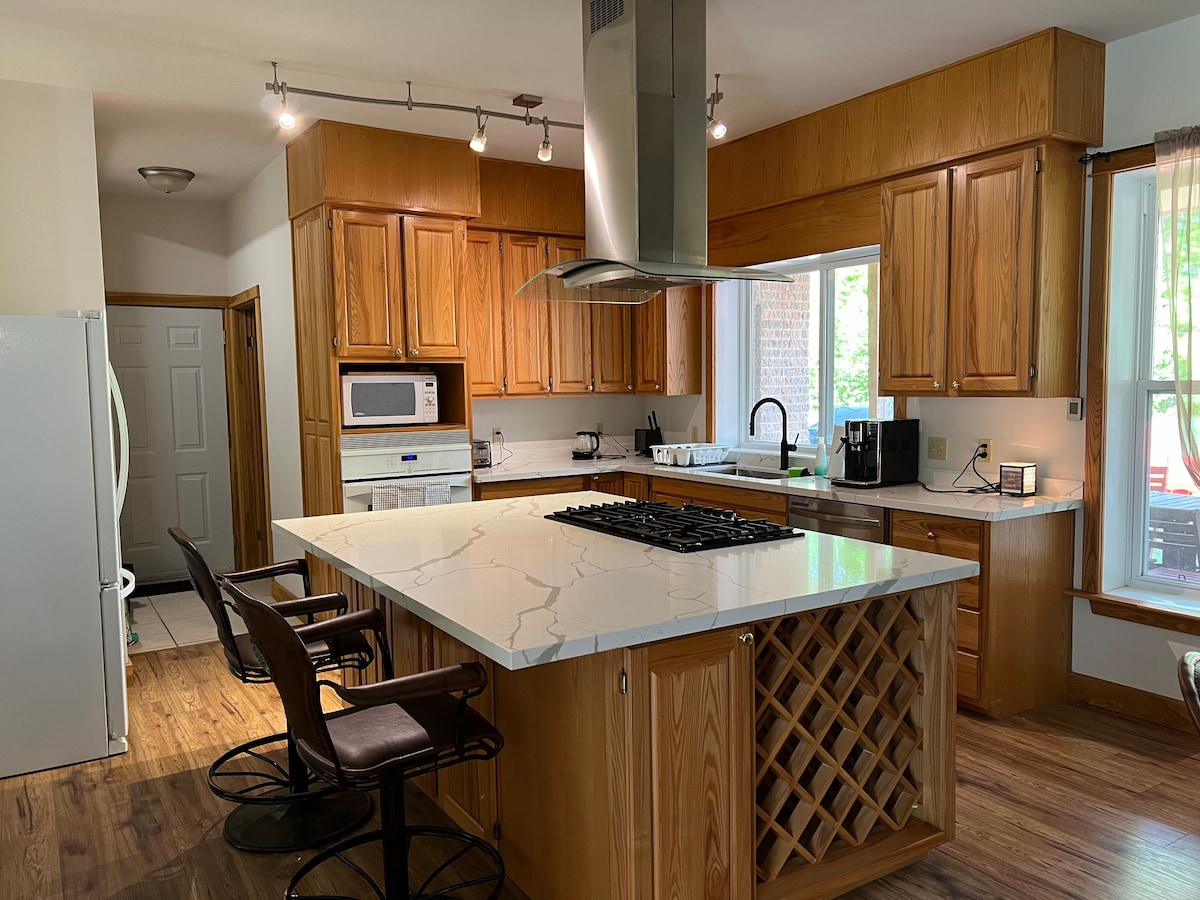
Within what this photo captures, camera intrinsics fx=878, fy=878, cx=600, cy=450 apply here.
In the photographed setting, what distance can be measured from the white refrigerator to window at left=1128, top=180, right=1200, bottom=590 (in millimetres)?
4099

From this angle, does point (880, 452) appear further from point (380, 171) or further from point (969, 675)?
point (380, 171)

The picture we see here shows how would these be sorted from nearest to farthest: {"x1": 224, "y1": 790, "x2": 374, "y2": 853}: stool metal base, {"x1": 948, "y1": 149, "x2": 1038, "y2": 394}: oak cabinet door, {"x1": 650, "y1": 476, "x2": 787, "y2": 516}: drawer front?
{"x1": 224, "y1": 790, "x2": 374, "y2": 853}: stool metal base → {"x1": 948, "y1": 149, "x2": 1038, "y2": 394}: oak cabinet door → {"x1": 650, "y1": 476, "x2": 787, "y2": 516}: drawer front

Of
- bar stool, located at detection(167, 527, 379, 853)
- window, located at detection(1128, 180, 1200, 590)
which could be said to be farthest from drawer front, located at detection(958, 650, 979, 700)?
bar stool, located at detection(167, 527, 379, 853)

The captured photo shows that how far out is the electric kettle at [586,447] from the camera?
18.9 feet

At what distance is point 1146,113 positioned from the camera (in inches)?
134

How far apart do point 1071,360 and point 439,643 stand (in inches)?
111

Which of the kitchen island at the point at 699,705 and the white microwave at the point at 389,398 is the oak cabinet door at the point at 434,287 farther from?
the kitchen island at the point at 699,705

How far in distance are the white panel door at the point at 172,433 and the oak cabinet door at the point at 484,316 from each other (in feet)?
7.09

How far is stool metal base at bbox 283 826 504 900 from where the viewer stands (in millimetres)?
2275

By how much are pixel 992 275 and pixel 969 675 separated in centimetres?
164

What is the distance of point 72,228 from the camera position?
395 centimetres

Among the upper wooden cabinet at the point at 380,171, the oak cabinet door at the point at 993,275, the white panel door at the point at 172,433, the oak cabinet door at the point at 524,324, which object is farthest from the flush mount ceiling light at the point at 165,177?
the oak cabinet door at the point at 993,275

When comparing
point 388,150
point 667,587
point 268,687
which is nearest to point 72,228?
point 388,150

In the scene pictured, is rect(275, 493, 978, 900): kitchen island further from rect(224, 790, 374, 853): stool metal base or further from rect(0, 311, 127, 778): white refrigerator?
rect(0, 311, 127, 778): white refrigerator
